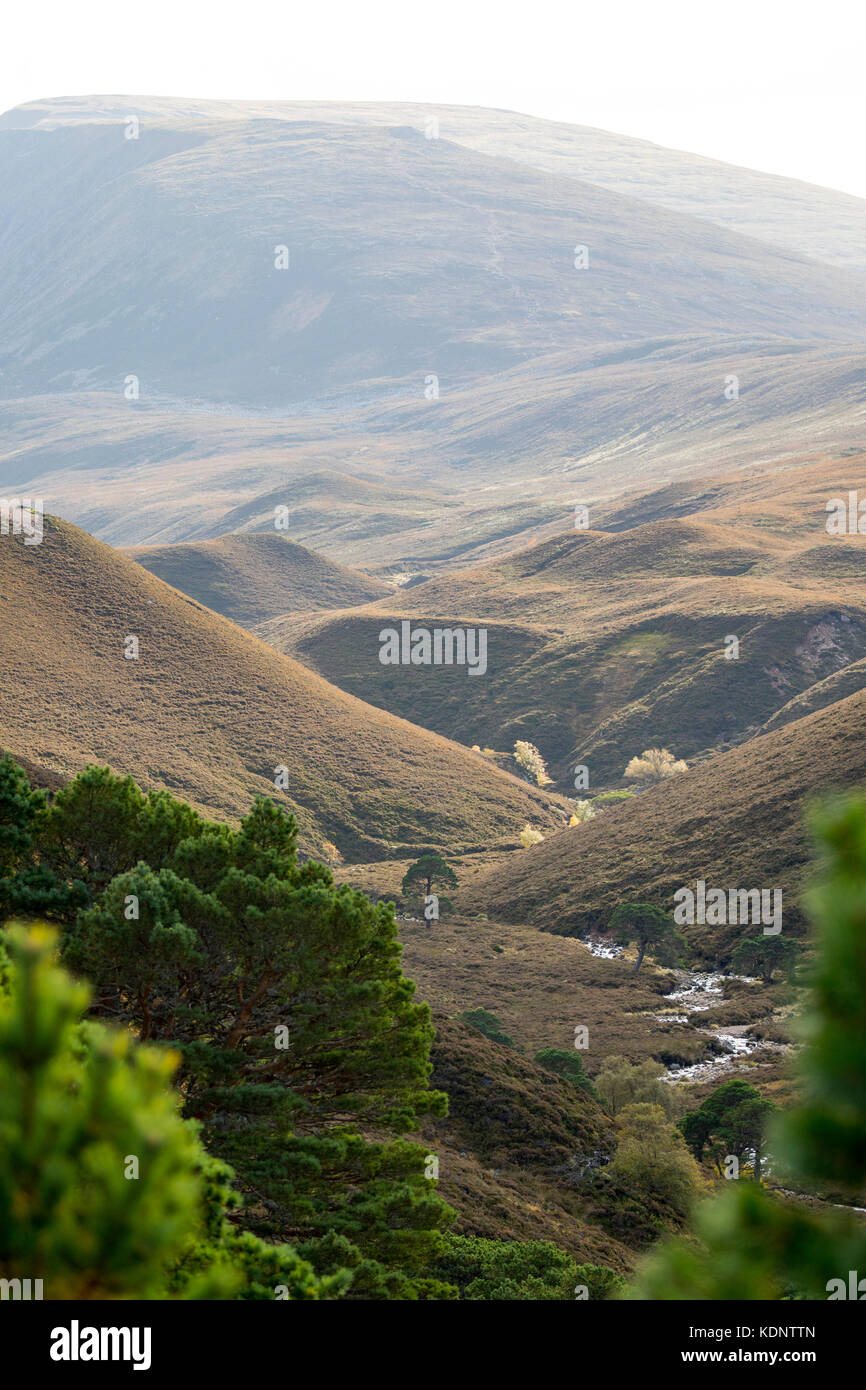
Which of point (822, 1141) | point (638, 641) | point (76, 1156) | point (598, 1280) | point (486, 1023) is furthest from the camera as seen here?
point (638, 641)

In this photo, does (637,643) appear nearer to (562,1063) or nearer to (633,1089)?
(562,1063)

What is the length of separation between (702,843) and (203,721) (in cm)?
4072

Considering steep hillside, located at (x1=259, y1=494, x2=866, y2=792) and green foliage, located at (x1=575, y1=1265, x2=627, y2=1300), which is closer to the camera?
green foliage, located at (x1=575, y1=1265, x2=627, y2=1300)

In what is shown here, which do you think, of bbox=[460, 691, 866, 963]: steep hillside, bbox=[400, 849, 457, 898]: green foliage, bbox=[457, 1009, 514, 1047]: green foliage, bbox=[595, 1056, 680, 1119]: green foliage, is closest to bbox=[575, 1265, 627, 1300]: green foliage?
bbox=[595, 1056, 680, 1119]: green foliage

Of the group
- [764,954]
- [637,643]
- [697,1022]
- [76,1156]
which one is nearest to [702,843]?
[764,954]

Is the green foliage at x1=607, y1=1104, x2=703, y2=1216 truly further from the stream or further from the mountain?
the mountain

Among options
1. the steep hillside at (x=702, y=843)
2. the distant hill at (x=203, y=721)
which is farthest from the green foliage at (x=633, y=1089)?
the distant hill at (x=203, y=721)

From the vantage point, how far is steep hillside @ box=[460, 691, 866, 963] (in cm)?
6078

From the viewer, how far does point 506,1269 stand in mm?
18312

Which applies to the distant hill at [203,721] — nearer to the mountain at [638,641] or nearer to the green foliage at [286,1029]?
the mountain at [638,641]

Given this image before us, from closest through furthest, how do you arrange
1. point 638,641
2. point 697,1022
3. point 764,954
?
point 697,1022
point 764,954
point 638,641

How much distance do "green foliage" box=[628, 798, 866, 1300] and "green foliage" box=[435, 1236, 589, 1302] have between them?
49.3 feet
